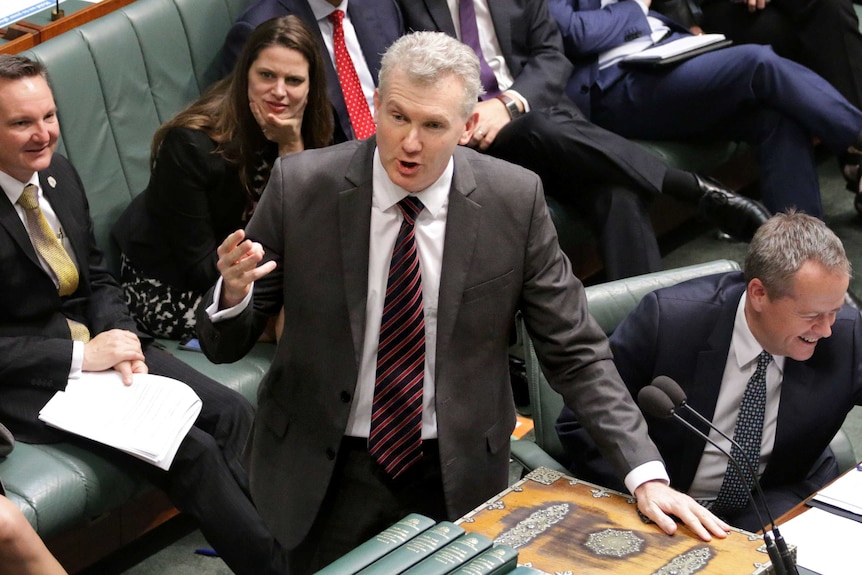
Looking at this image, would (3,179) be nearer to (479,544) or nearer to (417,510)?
(417,510)

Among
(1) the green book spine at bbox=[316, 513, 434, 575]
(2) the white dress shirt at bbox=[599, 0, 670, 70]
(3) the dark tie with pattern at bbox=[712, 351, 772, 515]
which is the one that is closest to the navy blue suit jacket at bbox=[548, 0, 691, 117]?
(2) the white dress shirt at bbox=[599, 0, 670, 70]

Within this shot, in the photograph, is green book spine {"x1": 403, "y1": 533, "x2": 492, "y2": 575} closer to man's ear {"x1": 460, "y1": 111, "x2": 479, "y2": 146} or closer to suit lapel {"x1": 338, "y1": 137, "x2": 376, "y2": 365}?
suit lapel {"x1": 338, "y1": 137, "x2": 376, "y2": 365}

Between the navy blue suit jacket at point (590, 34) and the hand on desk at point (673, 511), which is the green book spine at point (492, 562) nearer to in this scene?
the hand on desk at point (673, 511)

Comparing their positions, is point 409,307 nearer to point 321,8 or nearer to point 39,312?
point 39,312

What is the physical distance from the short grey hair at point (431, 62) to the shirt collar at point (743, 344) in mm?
823

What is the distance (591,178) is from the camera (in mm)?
4023

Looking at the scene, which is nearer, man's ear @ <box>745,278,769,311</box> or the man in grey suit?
the man in grey suit

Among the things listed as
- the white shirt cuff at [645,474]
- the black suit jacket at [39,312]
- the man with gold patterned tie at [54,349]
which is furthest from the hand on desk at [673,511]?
the black suit jacket at [39,312]

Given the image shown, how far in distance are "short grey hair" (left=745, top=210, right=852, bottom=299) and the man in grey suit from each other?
472mm

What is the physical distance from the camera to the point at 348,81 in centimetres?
381

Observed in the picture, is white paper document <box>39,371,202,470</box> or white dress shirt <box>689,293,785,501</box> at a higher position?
white paper document <box>39,371,202,470</box>

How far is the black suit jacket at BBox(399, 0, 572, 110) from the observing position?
4133 millimetres

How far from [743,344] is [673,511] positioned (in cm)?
71

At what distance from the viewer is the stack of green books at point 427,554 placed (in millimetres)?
1711
